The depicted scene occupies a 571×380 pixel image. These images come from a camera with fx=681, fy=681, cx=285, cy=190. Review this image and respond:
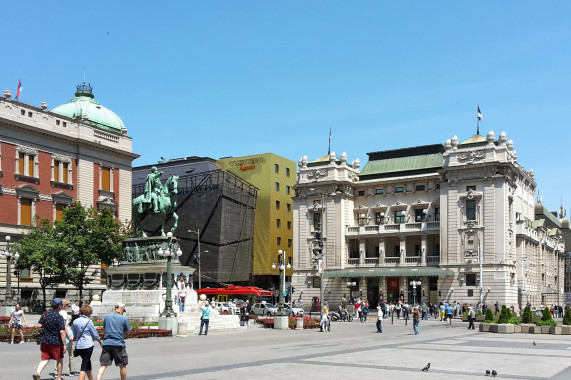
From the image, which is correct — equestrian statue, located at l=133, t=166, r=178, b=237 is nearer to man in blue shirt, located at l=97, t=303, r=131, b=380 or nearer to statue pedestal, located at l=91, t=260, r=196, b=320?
statue pedestal, located at l=91, t=260, r=196, b=320

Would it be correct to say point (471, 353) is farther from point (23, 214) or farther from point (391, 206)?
point (391, 206)

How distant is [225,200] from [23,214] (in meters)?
37.3

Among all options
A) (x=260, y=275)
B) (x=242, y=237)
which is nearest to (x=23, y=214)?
(x=242, y=237)

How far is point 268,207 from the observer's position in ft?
330

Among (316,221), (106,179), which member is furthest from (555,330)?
(316,221)

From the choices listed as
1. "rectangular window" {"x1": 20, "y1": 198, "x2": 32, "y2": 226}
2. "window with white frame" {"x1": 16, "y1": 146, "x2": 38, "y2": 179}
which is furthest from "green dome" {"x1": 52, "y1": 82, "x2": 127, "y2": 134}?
"rectangular window" {"x1": 20, "y1": 198, "x2": 32, "y2": 226}

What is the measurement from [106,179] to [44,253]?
17194mm

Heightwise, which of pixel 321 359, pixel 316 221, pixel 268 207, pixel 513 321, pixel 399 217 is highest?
pixel 268 207

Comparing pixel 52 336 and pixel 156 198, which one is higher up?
pixel 156 198

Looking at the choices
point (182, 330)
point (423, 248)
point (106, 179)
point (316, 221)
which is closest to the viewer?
point (182, 330)

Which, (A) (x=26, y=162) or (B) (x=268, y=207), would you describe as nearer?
(A) (x=26, y=162)

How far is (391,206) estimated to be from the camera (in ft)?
273

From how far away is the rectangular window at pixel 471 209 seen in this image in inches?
2955

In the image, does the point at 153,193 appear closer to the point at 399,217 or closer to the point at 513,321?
the point at 513,321
